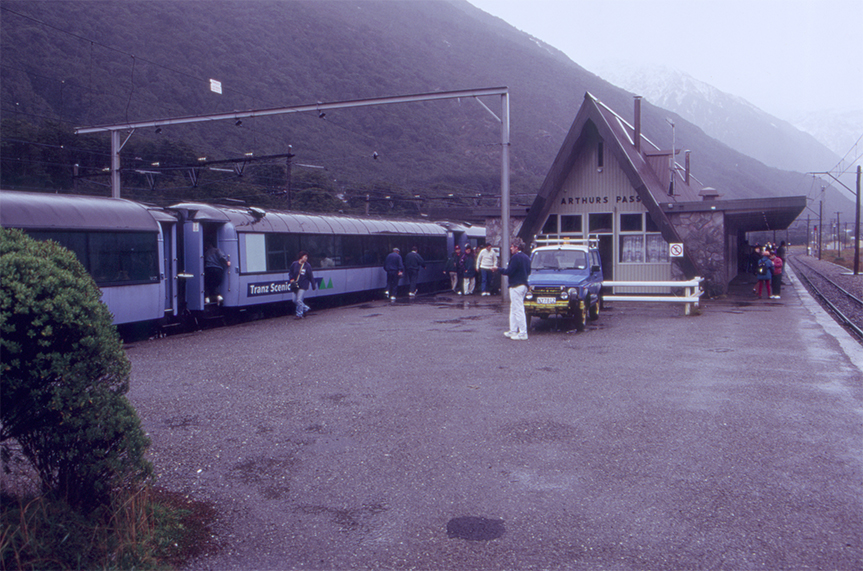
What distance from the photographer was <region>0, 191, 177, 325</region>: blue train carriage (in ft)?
39.0

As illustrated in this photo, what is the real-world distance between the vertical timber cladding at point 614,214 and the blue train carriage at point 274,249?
6952 mm

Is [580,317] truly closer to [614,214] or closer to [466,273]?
[614,214]

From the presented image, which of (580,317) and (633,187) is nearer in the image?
(580,317)

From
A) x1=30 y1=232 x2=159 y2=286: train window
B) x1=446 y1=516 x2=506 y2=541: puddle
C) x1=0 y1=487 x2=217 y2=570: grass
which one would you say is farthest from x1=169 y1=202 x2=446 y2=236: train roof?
x1=446 y1=516 x2=506 y2=541: puddle

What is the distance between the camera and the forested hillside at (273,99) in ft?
158

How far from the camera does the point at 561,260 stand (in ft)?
51.3

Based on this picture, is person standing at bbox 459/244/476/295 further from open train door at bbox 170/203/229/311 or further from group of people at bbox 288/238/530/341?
open train door at bbox 170/203/229/311

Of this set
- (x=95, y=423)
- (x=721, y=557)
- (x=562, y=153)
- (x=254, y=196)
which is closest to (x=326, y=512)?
(x=95, y=423)

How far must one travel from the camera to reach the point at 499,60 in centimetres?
15662

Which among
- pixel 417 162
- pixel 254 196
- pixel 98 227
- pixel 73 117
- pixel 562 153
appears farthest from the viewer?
pixel 417 162

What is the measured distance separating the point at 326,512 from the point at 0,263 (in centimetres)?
263

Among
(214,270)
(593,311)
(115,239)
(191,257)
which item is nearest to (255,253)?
(214,270)

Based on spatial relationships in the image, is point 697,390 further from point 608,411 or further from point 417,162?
point 417,162

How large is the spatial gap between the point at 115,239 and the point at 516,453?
10.4 m
